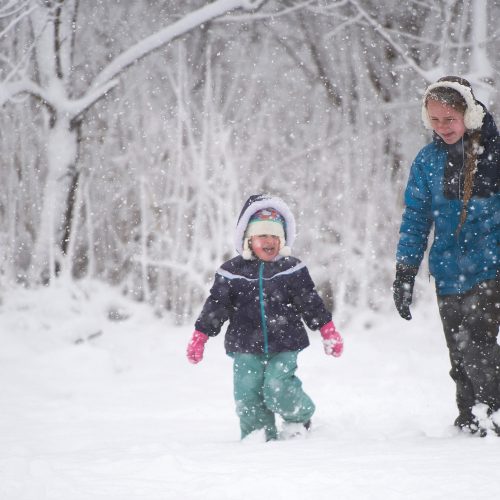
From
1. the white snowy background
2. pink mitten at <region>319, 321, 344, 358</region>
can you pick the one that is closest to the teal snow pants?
pink mitten at <region>319, 321, 344, 358</region>

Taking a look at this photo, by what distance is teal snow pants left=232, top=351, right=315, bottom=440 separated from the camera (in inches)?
124

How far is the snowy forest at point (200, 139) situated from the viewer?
5988 mm

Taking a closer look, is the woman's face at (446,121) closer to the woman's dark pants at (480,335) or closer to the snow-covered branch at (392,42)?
the woman's dark pants at (480,335)

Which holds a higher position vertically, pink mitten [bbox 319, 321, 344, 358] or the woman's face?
the woman's face

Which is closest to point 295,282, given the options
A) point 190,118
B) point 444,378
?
point 444,378

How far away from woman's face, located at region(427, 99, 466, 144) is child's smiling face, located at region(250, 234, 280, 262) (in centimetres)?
100

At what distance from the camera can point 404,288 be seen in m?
3.00

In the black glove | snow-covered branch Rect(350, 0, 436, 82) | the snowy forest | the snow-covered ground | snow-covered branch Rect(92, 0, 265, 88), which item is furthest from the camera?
the snowy forest

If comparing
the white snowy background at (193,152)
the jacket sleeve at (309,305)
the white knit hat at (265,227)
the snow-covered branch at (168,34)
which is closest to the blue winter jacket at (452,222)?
the jacket sleeve at (309,305)

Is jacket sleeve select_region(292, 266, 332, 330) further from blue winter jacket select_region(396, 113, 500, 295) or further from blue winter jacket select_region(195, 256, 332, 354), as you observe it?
blue winter jacket select_region(396, 113, 500, 295)

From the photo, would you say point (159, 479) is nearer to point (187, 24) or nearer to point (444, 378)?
point (444, 378)

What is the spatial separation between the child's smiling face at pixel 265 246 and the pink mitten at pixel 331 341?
0.47 m

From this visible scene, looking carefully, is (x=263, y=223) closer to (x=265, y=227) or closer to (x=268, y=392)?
(x=265, y=227)

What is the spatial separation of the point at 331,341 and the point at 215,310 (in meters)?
0.64
